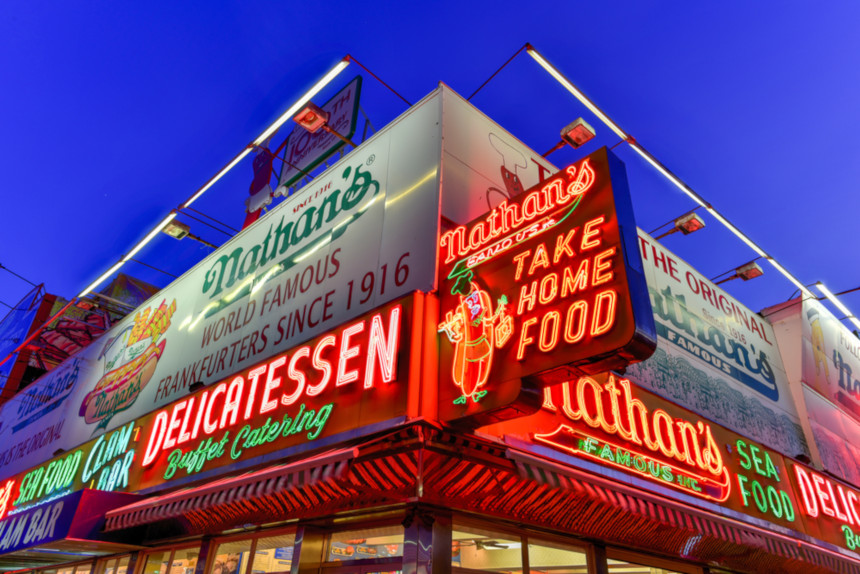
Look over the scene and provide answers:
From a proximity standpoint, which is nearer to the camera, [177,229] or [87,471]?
→ [87,471]

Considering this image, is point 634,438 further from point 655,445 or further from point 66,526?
point 66,526

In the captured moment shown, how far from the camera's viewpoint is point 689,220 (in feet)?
37.0

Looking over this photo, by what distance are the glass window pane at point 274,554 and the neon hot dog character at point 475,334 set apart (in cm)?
314

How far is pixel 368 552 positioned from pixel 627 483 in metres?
3.41

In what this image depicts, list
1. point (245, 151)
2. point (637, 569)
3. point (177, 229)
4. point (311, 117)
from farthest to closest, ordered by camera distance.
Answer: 1. point (177, 229)
2. point (245, 151)
3. point (311, 117)
4. point (637, 569)

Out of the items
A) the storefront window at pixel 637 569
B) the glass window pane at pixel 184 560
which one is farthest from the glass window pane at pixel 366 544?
the storefront window at pixel 637 569

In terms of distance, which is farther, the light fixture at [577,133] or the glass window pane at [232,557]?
the light fixture at [577,133]

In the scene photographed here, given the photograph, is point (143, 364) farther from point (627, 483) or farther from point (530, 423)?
point (627, 483)

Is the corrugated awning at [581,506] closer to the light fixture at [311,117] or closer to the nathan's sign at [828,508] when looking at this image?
the nathan's sign at [828,508]

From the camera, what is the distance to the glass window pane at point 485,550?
616 centimetres

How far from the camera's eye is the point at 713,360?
11609 millimetres

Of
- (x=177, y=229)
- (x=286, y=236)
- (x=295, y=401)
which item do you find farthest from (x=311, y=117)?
(x=295, y=401)

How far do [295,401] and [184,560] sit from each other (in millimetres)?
3636

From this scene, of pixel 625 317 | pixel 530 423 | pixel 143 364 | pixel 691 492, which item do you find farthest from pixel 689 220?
pixel 143 364
